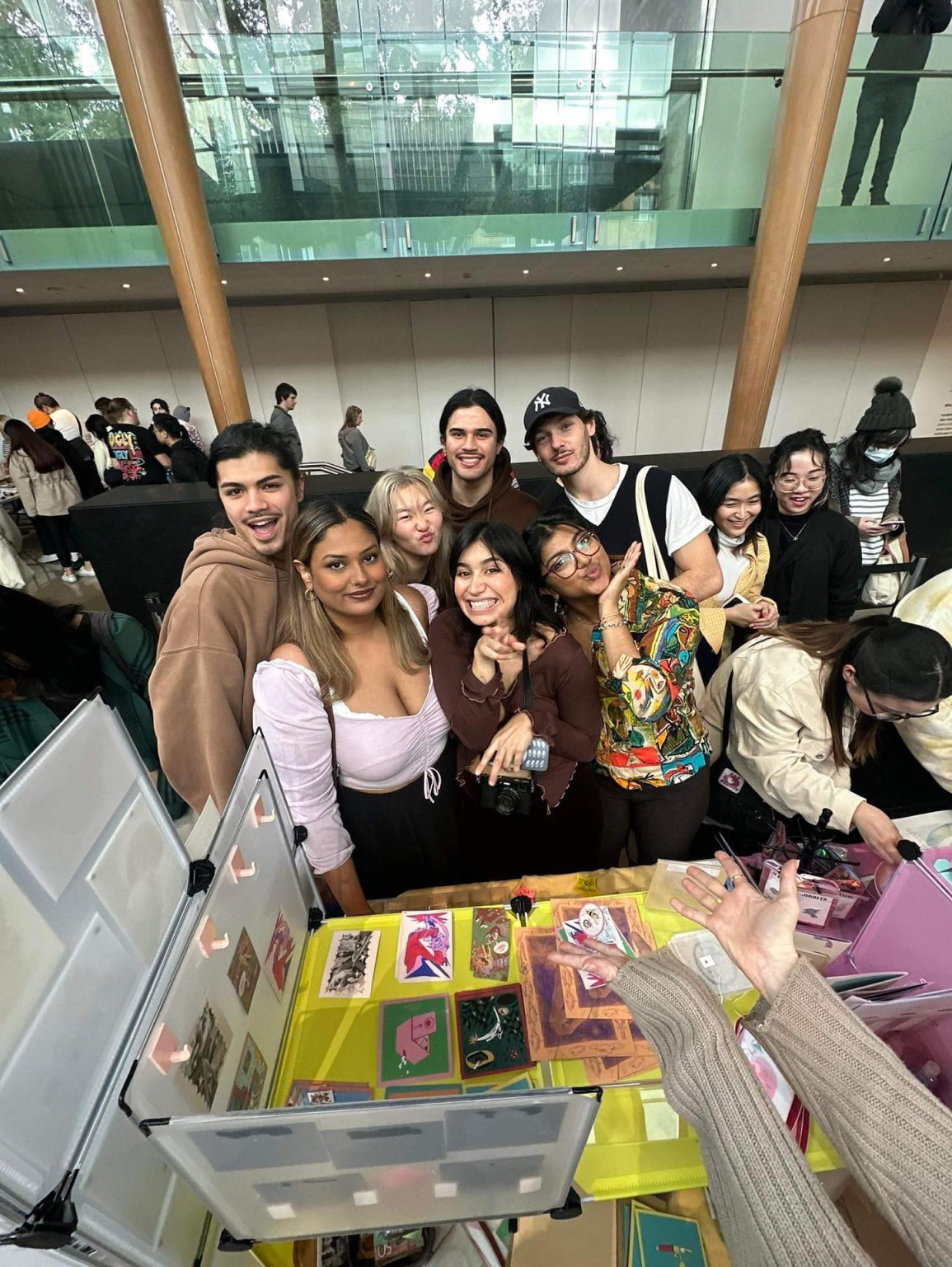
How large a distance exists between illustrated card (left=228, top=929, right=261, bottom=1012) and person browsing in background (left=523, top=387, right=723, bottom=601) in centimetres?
169

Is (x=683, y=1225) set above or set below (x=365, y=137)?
below

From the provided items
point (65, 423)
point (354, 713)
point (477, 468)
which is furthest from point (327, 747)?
point (65, 423)

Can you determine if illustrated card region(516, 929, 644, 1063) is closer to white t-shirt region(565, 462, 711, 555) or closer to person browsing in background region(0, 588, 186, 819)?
person browsing in background region(0, 588, 186, 819)

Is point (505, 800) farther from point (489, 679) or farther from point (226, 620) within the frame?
point (226, 620)

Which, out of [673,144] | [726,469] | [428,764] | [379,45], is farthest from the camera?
[673,144]

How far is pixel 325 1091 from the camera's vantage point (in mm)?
1126

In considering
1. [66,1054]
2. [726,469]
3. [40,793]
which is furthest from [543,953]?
[726,469]

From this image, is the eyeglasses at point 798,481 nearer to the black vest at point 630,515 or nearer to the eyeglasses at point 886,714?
the black vest at point 630,515

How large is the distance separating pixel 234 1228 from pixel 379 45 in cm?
740

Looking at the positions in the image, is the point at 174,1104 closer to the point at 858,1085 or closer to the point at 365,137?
the point at 858,1085

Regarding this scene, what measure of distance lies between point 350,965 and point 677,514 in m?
1.85

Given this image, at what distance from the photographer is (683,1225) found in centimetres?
106

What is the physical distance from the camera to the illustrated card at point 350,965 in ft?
4.27

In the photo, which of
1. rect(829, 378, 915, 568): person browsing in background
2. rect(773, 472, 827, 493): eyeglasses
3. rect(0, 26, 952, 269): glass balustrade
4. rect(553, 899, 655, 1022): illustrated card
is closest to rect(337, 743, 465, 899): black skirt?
rect(553, 899, 655, 1022): illustrated card
